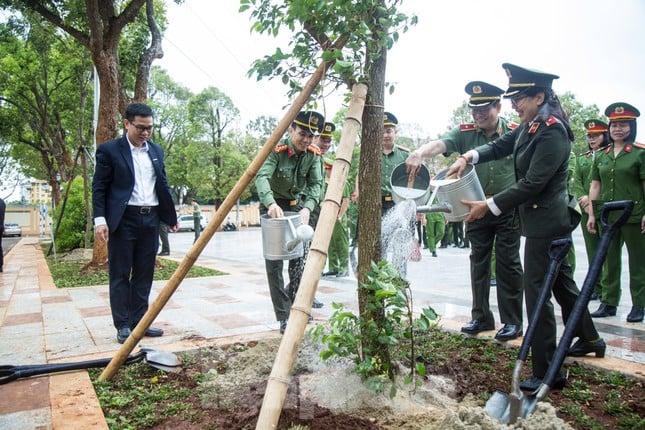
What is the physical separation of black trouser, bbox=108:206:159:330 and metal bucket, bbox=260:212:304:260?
3.67 feet

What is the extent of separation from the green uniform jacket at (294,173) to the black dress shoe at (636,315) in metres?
3.12

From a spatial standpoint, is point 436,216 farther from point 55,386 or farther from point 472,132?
point 55,386

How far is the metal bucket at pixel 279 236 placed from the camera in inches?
133

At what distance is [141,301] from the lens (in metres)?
4.13

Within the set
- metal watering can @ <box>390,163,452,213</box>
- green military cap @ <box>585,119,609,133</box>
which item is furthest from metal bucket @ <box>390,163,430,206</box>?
green military cap @ <box>585,119,609,133</box>

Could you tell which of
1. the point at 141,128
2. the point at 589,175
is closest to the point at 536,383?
the point at 141,128

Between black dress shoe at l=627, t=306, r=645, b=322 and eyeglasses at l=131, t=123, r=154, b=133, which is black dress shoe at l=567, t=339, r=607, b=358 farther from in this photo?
eyeglasses at l=131, t=123, r=154, b=133

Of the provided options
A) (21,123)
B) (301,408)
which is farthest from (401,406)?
(21,123)

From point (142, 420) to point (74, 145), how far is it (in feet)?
98.1

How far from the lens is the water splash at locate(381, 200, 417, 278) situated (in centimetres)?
326

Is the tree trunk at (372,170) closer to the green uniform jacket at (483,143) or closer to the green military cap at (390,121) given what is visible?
the green uniform jacket at (483,143)

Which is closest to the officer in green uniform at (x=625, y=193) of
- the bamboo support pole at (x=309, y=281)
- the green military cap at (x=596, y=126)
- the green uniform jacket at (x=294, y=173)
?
the green military cap at (x=596, y=126)

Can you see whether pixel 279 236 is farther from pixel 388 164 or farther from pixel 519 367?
pixel 388 164

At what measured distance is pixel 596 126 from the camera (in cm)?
583
